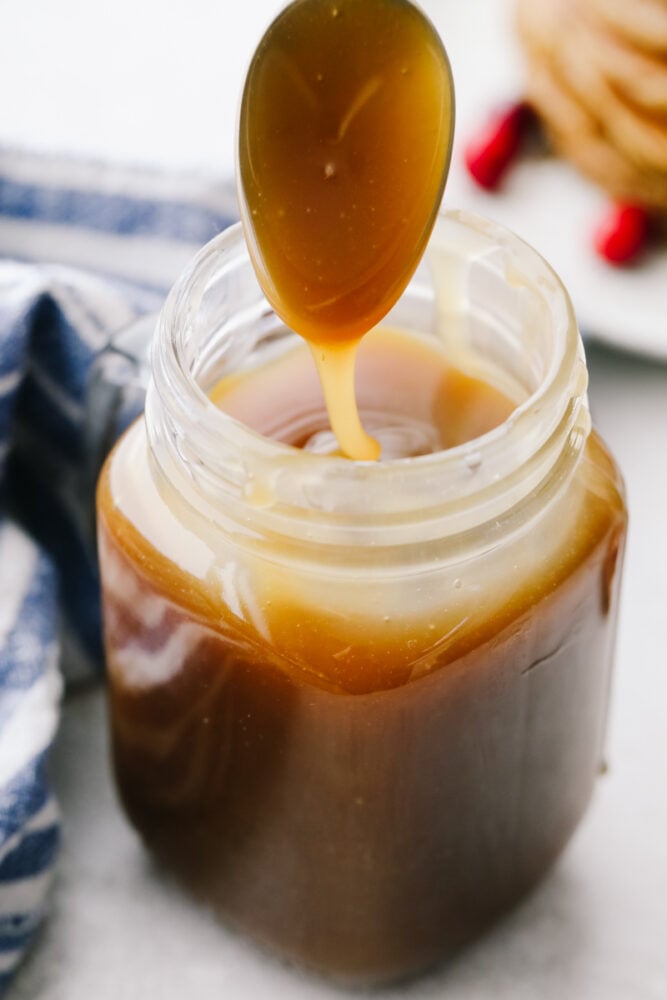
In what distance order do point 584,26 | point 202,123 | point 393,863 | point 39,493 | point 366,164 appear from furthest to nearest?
point 202,123, point 584,26, point 39,493, point 393,863, point 366,164

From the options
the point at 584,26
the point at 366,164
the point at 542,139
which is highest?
the point at 366,164

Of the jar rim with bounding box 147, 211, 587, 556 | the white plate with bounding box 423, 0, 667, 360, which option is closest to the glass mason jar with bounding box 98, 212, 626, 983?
the jar rim with bounding box 147, 211, 587, 556

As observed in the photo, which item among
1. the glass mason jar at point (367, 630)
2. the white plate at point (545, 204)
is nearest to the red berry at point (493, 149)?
the white plate at point (545, 204)

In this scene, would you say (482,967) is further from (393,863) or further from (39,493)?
(39,493)

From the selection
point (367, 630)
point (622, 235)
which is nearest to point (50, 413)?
point (367, 630)

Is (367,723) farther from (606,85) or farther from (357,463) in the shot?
(606,85)

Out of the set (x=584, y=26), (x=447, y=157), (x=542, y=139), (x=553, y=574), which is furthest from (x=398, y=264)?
(x=542, y=139)

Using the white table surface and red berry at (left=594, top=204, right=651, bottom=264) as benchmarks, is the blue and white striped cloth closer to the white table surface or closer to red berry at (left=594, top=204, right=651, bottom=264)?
the white table surface
